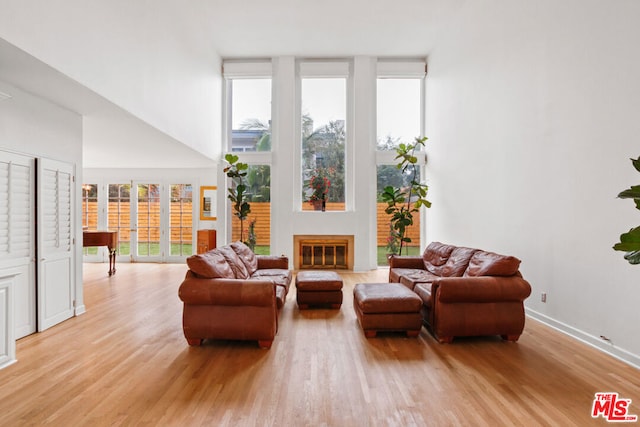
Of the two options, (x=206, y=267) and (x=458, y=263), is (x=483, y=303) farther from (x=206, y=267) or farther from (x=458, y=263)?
(x=206, y=267)

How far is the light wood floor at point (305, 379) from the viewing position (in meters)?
2.31

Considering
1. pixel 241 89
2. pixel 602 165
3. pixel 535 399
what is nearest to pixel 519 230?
pixel 602 165

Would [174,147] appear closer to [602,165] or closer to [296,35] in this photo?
[296,35]

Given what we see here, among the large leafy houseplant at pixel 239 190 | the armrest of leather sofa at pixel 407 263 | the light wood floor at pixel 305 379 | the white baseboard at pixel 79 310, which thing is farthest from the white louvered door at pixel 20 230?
the armrest of leather sofa at pixel 407 263

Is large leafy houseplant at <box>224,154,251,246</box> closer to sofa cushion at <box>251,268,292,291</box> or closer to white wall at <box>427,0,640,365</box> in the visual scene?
sofa cushion at <box>251,268,292,291</box>

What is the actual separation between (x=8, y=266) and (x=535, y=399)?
4.80m

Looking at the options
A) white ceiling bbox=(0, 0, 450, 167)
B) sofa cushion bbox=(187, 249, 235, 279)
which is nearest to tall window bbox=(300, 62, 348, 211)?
white ceiling bbox=(0, 0, 450, 167)

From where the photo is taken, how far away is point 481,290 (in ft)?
11.5

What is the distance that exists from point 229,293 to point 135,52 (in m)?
3.22

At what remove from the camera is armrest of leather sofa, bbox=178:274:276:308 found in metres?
3.36

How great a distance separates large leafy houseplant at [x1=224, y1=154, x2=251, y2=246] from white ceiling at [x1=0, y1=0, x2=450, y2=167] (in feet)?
1.57

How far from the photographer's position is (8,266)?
3688mm

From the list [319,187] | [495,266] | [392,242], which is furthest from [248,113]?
[495,266]

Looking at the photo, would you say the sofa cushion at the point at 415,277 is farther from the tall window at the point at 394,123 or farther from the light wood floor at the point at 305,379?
the tall window at the point at 394,123
